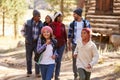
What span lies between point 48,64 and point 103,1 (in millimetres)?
12778

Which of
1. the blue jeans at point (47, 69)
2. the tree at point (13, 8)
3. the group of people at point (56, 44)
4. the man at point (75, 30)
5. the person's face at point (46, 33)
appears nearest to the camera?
the group of people at point (56, 44)

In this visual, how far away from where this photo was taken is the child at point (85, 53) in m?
7.01

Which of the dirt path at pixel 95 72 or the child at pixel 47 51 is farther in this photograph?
the dirt path at pixel 95 72

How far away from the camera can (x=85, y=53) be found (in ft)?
23.4

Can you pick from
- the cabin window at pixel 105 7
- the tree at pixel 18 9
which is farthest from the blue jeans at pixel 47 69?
the tree at pixel 18 9

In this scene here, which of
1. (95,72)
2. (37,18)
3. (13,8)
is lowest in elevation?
(95,72)

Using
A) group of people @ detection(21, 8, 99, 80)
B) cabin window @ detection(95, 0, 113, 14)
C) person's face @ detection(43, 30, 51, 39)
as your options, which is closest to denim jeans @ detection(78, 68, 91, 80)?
group of people @ detection(21, 8, 99, 80)

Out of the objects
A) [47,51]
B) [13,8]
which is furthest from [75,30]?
[13,8]

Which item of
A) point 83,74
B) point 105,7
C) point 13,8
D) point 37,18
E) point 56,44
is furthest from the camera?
point 13,8

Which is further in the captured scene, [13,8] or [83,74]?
[13,8]

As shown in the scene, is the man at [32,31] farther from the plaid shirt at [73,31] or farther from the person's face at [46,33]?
the person's face at [46,33]

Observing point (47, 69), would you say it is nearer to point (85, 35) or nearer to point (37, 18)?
point (85, 35)

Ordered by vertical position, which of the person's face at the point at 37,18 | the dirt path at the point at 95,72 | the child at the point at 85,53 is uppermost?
the person's face at the point at 37,18

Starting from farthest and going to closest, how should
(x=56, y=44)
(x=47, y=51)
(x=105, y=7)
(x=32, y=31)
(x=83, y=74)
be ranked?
(x=105, y=7)
(x=32, y=31)
(x=56, y=44)
(x=47, y=51)
(x=83, y=74)
